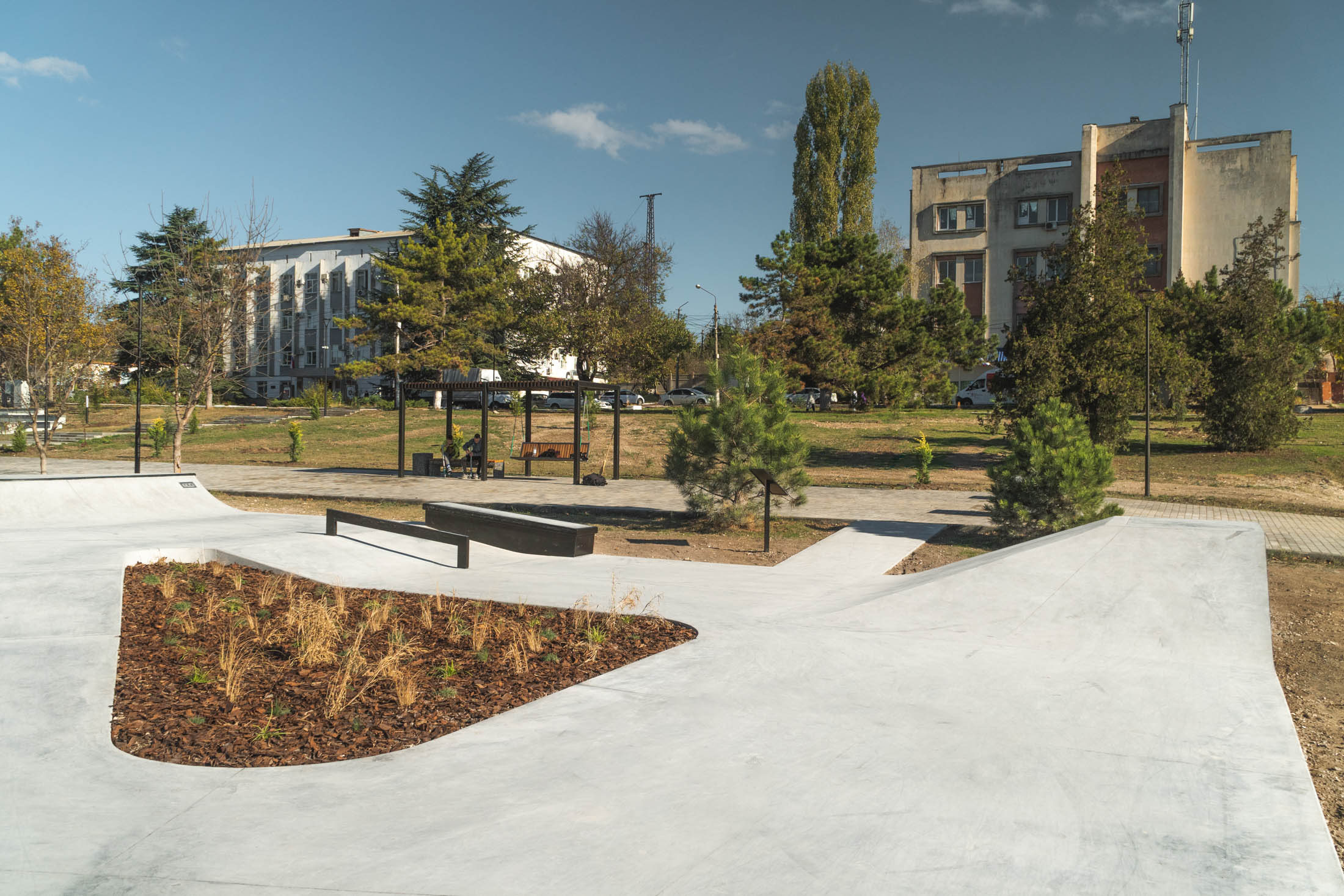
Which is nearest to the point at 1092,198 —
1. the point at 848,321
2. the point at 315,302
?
the point at 848,321

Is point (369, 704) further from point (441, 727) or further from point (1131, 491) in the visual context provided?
point (1131, 491)

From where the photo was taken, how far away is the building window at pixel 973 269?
185 ft

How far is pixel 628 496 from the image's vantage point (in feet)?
59.4

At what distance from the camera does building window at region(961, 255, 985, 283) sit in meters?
56.4

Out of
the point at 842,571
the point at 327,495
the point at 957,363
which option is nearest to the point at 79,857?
the point at 842,571

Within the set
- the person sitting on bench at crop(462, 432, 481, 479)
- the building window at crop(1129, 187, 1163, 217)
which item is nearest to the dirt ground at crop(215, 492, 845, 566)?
the person sitting on bench at crop(462, 432, 481, 479)

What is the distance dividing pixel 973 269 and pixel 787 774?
189 feet

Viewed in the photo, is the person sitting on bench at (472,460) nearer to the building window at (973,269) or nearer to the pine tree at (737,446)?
the pine tree at (737,446)

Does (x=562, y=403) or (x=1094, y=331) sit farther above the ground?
(x=1094, y=331)

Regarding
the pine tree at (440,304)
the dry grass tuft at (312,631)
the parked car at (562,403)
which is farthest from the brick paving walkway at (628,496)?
the parked car at (562,403)

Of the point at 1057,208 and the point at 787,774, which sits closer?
the point at 787,774

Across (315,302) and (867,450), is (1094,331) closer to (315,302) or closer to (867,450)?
(867,450)

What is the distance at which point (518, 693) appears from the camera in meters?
5.46

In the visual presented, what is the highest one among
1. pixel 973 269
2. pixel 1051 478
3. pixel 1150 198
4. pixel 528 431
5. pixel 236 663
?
pixel 1150 198
